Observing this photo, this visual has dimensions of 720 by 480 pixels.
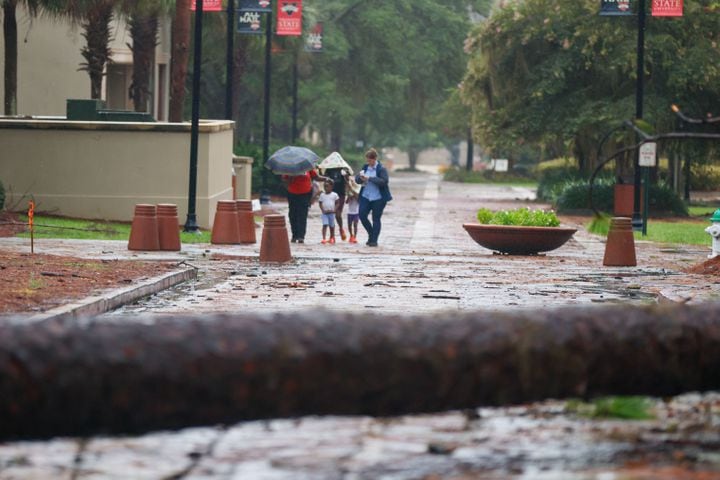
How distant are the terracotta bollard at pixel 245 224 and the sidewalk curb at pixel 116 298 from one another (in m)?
6.78

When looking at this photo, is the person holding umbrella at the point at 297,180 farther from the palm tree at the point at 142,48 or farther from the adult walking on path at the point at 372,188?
the palm tree at the point at 142,48

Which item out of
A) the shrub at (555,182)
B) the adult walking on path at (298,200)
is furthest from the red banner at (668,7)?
the shrub at (555,182)

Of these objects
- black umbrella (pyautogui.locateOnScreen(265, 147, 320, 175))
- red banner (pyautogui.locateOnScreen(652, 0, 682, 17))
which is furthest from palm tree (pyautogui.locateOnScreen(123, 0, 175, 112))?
black umbrella (pyautogui.locateOnScreen(265, 147, 320, 175))

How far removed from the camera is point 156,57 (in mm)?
51062

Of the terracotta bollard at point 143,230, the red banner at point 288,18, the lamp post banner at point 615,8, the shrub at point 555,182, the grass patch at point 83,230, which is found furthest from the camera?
the shrub at point 555,182

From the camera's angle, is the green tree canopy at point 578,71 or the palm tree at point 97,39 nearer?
the palm tree at point 97,39

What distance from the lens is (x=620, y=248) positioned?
70.2ft

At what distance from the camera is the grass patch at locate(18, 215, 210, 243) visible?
25.1m

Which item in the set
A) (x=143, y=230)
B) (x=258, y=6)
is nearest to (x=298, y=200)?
(x=143, y=230)

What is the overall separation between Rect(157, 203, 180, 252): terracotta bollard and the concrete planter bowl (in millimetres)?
4564

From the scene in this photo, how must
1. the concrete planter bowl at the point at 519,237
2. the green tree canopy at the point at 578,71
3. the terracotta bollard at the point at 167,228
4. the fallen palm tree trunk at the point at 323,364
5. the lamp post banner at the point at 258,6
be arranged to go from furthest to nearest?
1. the green tree canopy at the point at 578,71
2. the lamp post banner at the point at 258,6
3. the concrete planter bowl at the point at 519,237
4. the terracotta bollard at the point at 167,228
5. the fallen palm tree trunk at the point at 323,364

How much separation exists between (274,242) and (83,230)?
586 cm

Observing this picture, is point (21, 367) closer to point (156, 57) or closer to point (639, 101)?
point (639, 101)

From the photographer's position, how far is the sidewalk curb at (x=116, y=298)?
12781 millimetres
